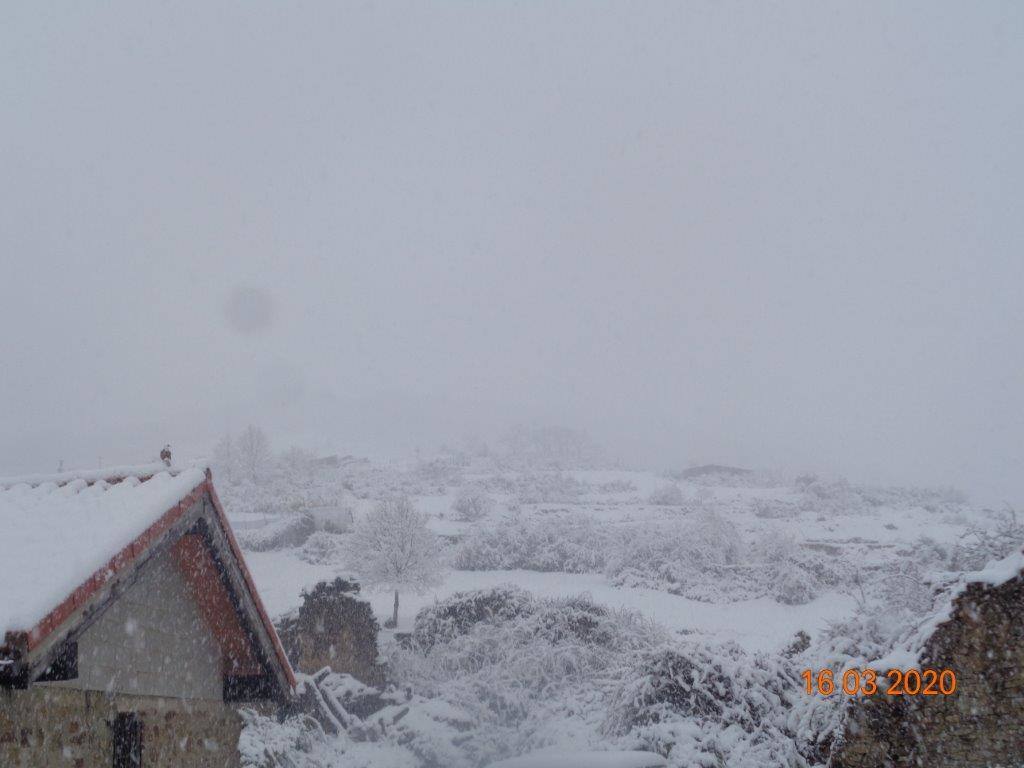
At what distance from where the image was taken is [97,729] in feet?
11.6

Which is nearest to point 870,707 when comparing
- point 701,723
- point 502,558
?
point 701,723

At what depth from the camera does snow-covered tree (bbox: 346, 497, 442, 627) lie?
22047mm

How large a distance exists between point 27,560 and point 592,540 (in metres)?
28.4

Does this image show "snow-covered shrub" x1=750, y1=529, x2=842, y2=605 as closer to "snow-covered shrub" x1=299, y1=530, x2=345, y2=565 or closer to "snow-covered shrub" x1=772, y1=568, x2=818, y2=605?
"snow-covered shrub" x1=772, y1=568, x2=818, y2=605

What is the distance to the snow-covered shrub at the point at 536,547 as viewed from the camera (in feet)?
91.4

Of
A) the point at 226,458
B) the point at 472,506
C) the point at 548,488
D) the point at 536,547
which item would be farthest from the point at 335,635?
the point at 226,458

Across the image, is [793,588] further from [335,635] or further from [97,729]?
[97,729]

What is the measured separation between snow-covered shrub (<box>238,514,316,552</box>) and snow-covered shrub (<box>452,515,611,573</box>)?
28.9ft

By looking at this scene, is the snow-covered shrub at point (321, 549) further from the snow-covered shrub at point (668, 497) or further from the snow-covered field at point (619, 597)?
the snow-covered shrub at point (668, 497)

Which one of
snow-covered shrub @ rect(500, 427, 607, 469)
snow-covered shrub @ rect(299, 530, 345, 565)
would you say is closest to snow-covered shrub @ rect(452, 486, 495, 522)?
snow-covered shrub @ rect(299, 530, 345, 565)

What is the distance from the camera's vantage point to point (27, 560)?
2.91 metres

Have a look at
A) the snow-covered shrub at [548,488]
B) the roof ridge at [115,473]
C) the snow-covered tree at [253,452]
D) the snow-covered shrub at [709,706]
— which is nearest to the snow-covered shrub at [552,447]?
the snow-covered shrub at [548,488]

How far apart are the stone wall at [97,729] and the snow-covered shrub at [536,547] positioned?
2317 centimetres

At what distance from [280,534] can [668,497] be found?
24637mm
